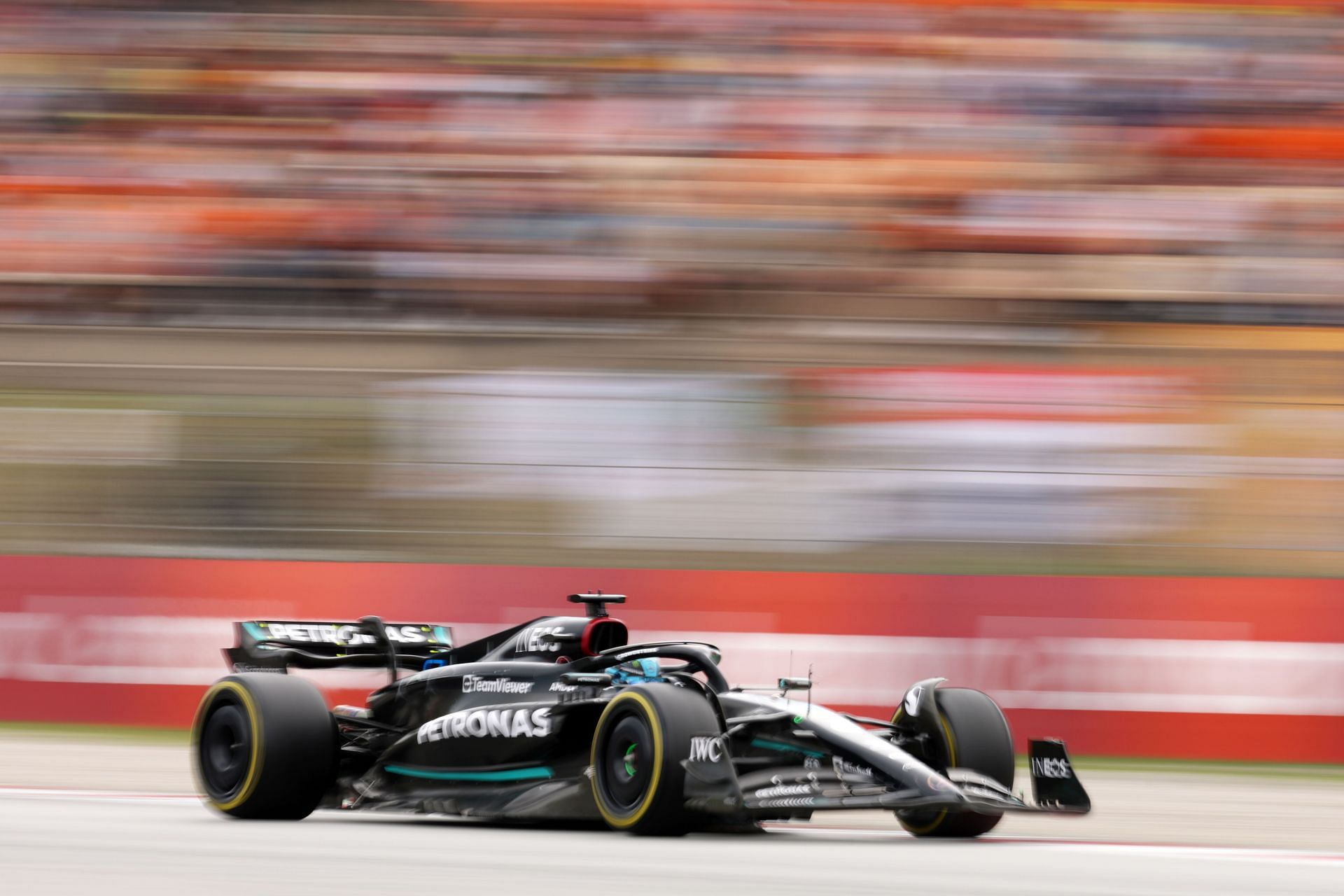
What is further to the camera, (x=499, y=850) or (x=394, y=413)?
(x=394, y=413)

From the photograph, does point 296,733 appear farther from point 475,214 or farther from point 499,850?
point 475,214

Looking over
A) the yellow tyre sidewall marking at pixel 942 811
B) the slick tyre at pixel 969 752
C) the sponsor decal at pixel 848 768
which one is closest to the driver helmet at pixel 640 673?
the sponsor decal at pixel 848 768

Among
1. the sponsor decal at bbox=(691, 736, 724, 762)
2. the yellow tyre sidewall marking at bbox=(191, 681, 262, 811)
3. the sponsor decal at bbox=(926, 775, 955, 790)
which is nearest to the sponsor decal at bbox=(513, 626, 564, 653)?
the yellow tyre sidewall marking at bbox=(191, 681, 262, 811)

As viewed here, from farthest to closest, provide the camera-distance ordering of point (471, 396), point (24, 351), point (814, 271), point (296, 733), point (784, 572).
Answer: point (814, 271), point (24, 351), point (471, 396), point (784, 572), point (296, 733)

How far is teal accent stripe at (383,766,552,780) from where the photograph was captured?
6.26m

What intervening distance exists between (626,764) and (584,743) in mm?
370

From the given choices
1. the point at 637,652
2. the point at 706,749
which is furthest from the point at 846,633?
the point at 706,749

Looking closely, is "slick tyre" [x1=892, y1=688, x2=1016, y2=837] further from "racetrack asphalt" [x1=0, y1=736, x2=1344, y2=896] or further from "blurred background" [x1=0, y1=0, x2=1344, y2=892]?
"blurred background" [x1=0, y1=0, x2=1344, y2=892]

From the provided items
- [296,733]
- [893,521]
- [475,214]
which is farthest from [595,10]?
[296,733]

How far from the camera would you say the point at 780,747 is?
5.94 m

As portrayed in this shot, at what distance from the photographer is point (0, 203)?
51.7ft

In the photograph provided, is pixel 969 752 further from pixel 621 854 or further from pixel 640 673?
pixel 621 854

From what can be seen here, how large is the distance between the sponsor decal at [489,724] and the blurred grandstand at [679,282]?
524cm

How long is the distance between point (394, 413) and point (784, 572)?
10.1 feet
